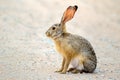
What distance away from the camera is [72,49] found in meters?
9.14

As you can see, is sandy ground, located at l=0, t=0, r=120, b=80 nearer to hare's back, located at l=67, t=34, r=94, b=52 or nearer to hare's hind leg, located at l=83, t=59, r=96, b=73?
hare's hind leg, located at l=83, t=59, r=96, b=73

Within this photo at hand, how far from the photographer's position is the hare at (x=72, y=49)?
30.0ft

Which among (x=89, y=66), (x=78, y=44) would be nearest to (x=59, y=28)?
(x=78, y=44)

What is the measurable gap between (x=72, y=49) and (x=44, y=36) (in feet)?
12.7

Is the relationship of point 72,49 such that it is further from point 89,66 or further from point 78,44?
point 89,66

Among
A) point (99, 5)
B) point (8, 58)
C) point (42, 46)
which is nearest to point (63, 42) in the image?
point (8, 58)

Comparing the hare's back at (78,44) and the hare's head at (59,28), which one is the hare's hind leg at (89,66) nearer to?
the hare's back at (78,44)

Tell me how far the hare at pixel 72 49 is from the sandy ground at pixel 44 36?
179 millimetres

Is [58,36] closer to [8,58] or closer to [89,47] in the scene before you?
[89,47]

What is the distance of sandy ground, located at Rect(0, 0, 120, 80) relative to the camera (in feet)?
29.8

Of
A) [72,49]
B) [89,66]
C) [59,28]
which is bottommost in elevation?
[89,66]

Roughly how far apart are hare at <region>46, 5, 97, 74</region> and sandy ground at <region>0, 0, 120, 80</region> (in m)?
0.18

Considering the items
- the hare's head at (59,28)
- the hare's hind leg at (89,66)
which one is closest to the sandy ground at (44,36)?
the hare's hind leg at (89,66)

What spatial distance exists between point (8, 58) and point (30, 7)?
7.14 m
